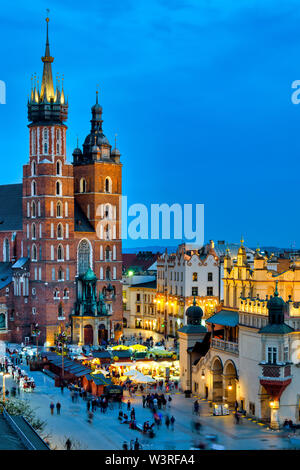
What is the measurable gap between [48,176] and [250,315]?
50838mm

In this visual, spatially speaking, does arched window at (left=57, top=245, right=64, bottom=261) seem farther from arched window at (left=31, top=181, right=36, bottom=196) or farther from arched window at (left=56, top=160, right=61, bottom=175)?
arched window at (left=56, top=160, right=61, bottom=175)

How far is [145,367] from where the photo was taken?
253 ft

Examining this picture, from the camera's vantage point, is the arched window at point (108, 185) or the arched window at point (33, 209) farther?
the arched window at point (108, 185)

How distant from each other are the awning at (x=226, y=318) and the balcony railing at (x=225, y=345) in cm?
146

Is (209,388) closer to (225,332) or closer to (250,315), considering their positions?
(225,332)

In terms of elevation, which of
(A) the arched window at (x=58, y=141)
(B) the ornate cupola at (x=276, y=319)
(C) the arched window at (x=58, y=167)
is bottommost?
(B) the ornate cupola at (x=276, y=319)

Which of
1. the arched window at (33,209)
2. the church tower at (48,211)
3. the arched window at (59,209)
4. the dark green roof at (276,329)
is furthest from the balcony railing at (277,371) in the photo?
the arched window at (33,209)

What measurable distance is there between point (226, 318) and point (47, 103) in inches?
1963

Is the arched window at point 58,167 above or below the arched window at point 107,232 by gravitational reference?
above

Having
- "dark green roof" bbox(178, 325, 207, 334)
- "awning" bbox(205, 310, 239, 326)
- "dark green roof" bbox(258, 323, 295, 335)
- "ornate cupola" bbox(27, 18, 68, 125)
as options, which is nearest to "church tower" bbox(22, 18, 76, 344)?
"ornate cupola" bbox(27, 18, 68, 125)

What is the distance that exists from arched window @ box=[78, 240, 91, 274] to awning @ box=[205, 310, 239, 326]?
43.2 m

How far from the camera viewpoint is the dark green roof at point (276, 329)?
55.1 m

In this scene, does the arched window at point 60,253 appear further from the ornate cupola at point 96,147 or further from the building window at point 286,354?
the building window at point 286,354

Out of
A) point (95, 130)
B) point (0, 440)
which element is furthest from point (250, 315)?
point (95, 130)
